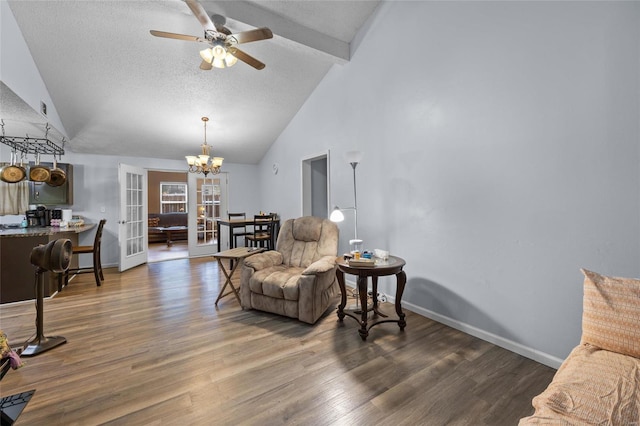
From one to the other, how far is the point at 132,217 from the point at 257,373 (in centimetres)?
483

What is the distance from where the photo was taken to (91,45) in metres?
3.31

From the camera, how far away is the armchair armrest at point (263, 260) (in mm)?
3123

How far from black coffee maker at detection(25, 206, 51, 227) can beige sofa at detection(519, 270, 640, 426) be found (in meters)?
6.45

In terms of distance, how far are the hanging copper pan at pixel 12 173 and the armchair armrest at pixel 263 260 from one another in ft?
9.80

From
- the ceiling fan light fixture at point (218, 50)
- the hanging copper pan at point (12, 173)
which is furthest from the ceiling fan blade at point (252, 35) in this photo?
the hanging copper pan at point (12, 173)

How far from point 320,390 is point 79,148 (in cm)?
601

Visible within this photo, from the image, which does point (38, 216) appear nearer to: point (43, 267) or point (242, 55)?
point (43, 267)

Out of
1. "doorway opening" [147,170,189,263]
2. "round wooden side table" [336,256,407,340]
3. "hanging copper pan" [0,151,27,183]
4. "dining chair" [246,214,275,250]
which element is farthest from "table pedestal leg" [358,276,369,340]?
"doorway opening" [147,170,189,263]

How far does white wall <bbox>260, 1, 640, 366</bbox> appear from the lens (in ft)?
5.85

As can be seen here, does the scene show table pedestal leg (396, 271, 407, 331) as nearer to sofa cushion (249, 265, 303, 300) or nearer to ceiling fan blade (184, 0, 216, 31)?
sofa cushion (249, 265, 303, 300)

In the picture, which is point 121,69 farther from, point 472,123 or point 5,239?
point 472,123

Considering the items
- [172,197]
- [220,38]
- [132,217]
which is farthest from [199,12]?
[172,197]

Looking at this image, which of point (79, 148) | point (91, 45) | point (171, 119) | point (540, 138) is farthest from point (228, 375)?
point (79, 148)

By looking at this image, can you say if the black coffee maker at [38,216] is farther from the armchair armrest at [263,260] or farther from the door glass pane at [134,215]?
the armchair armrest at [263,260]
